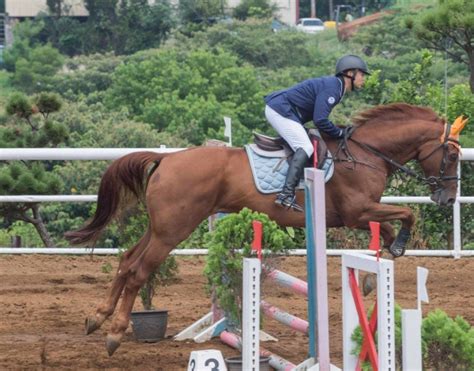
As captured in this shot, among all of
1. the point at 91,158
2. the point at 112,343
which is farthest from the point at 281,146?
the point at 91,158

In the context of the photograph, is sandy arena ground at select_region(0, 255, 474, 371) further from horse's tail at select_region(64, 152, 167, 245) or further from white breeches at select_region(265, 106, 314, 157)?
white breeches at select_region(265, 106, 314, 157)

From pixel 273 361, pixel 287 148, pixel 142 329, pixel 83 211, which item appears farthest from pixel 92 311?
pixel 83 211

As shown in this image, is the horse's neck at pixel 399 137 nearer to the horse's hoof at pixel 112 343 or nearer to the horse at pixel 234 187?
the horse at pixel 234 187

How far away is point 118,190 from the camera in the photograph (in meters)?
8.12

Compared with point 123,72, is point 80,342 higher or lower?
higher

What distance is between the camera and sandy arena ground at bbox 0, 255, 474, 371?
7168 mm

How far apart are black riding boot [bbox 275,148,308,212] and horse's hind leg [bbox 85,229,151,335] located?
35.2 inches

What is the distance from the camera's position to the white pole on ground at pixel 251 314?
554 centimetres

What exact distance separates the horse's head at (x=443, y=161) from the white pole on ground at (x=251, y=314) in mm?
3289

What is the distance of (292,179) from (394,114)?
1128 millimetres

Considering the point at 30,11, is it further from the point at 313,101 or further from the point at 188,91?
the point at 313,101

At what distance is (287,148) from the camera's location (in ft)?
26.7

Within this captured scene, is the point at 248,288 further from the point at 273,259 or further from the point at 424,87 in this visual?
the point at 424,87

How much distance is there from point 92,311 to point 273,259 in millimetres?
2816
